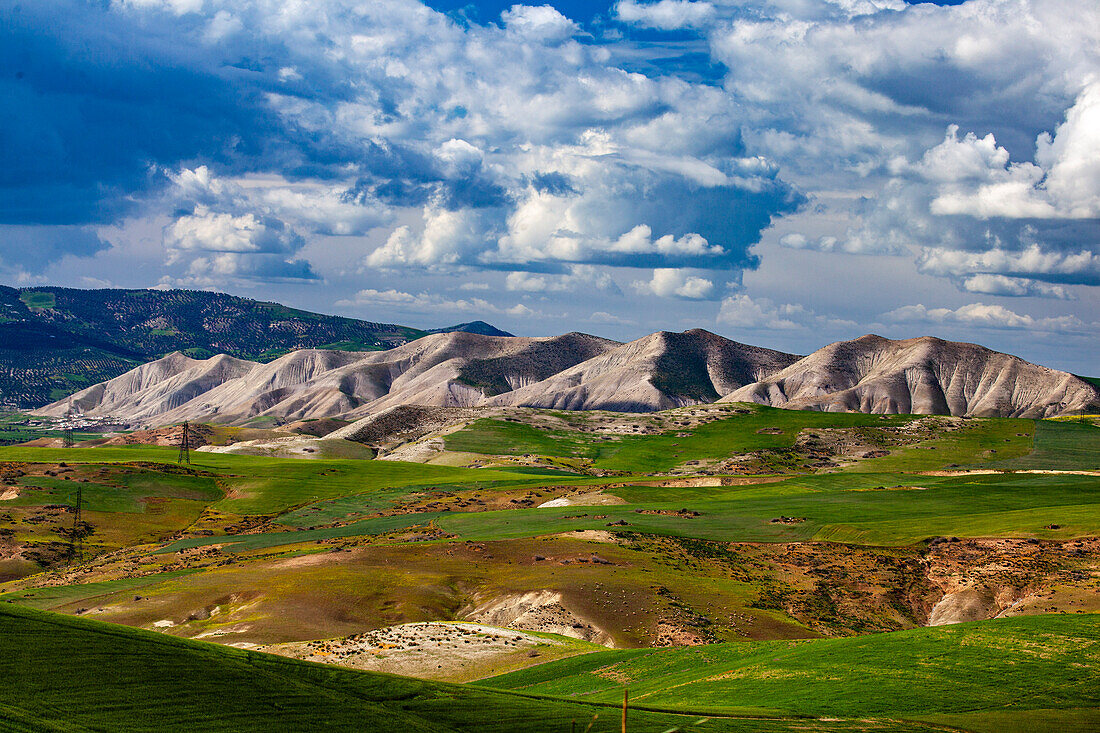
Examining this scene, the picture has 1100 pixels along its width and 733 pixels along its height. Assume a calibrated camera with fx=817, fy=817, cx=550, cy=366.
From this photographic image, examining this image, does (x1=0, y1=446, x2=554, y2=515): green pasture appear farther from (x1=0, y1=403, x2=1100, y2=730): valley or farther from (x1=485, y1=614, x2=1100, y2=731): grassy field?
(x1=485, y1=614, x2=1100, y2=731): grassy field

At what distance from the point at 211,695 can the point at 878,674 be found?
83.1 ft

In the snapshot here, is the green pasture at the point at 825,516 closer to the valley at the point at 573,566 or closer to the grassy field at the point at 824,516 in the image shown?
the grassy field at the point at 824,516

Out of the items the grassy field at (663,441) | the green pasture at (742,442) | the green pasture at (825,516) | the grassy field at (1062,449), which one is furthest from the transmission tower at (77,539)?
the grassy field at (1062,449)

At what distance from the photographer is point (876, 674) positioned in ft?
108

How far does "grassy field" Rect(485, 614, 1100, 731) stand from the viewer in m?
28.9

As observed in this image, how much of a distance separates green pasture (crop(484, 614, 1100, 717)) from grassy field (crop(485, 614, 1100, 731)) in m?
0.04

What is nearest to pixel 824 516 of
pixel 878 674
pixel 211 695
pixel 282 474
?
pixel 878 674

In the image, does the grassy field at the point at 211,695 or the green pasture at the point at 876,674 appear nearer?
the grassy field at the point at 211,695

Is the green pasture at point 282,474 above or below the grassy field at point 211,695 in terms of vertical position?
below

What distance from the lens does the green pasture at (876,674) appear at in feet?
95.1

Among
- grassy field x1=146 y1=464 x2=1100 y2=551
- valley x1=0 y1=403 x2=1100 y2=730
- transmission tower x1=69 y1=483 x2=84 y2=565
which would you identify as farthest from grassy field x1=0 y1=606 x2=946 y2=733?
transmission tower x1=69 y1=483 x2=84 y2=565

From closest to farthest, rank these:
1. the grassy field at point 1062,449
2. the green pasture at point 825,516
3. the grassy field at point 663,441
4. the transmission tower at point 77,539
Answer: the green pasture at point 825,516 < the transmission tower at point 77,539 < the grassy field at point 1062,449 < the grassy field at point 663,441

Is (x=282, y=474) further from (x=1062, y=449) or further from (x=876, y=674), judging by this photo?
(x=1062, y=449)

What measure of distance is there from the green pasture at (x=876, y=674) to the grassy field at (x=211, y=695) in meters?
4.75
